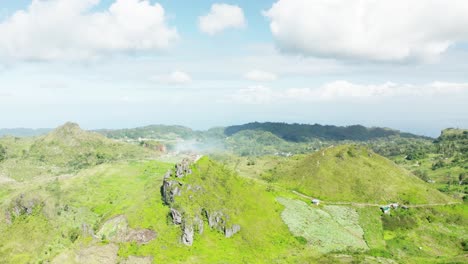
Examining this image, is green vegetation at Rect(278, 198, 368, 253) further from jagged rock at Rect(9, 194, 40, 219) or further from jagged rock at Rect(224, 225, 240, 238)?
jagged rock at Rect(9, 194, 40, 219)

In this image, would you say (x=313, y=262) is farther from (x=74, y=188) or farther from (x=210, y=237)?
(x=74, y=188)

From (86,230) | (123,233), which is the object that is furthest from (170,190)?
(86,230)

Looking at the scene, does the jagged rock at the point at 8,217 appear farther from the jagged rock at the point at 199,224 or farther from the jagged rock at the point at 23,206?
the jagged rock at the point at 199,224

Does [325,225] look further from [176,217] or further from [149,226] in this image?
[149,226]

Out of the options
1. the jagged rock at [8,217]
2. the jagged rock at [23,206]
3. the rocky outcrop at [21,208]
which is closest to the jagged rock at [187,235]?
the rocky outcrop at [21,208]

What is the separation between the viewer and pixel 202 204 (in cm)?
14362

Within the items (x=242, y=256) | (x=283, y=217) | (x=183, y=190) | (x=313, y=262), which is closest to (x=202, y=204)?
(x=183, y=190)

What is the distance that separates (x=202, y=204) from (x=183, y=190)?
31.7 feet

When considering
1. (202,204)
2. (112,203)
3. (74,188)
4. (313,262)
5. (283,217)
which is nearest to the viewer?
(313,262)

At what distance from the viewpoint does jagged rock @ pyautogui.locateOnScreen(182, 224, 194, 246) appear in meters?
129

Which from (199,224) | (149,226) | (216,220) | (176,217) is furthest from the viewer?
(216,220)

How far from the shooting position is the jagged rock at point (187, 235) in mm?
128812

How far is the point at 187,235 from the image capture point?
12950 centimetres

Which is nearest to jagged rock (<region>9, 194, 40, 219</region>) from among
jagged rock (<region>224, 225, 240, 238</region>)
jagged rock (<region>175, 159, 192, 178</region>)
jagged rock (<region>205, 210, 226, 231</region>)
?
jagged rock (<region>175, 159, 192, 178</region>)
